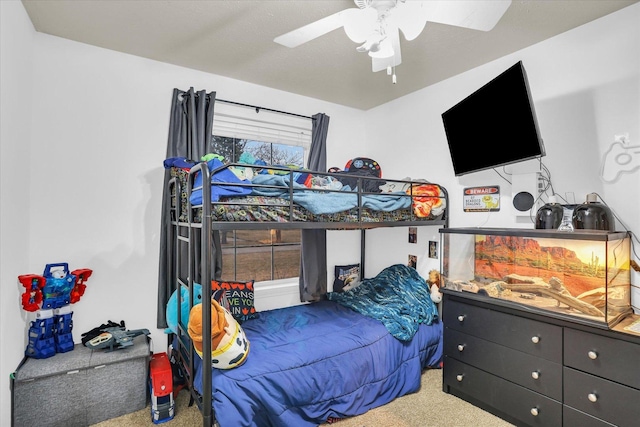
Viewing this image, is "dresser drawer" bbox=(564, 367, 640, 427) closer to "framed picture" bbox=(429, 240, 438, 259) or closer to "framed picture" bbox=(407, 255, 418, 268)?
"framed picture" bbox=(429, 240, 438, 259)

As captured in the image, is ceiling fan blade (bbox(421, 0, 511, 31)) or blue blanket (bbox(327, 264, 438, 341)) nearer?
ceiling fan blade (bbox(421, 0, 511, 31))

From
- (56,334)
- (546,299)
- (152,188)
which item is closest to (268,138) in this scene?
(152,188)

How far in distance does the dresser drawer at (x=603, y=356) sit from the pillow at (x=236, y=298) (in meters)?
2.14

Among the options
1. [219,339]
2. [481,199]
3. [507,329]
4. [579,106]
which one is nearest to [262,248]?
[219,339]

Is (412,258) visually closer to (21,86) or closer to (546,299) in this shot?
(546,299)

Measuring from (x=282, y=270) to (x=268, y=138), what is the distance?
A: 1.33 meters

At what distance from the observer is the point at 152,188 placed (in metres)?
2.67

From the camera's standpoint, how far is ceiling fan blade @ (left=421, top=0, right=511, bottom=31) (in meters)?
1.33

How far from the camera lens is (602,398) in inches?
67.2

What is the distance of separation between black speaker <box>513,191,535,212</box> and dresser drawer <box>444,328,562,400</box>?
1003mm

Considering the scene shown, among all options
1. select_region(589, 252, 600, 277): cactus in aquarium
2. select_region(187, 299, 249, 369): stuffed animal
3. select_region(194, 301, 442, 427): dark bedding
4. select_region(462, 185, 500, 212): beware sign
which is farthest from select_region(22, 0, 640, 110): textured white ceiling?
select_region(194, 301, 442, 427): dark bedding

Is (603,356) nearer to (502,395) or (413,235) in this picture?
(502,395)

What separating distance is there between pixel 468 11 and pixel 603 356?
5.95 feet

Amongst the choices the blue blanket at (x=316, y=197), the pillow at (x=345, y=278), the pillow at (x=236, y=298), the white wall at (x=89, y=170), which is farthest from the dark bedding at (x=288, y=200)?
the pillow at (x=345, y=278)
